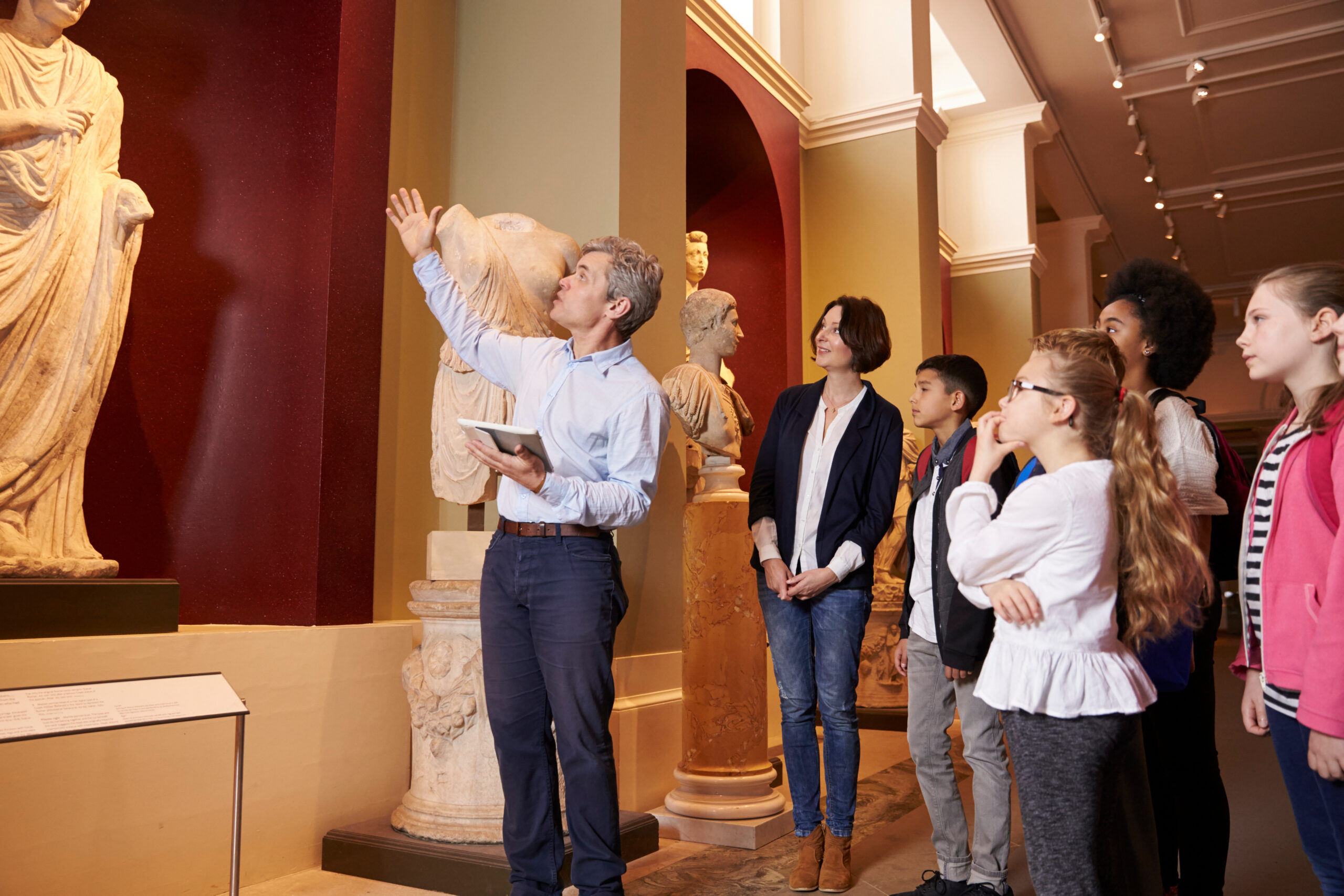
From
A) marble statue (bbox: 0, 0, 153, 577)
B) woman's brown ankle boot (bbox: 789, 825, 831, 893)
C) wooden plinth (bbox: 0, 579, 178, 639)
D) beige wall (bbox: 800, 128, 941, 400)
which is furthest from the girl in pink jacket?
beige wall (bbox: 800, 128, 941, 400)

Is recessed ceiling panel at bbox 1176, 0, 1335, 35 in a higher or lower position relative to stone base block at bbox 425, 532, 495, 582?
higher

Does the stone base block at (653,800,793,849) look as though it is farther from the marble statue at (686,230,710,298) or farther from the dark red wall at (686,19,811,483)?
the dark red wall at (686,19,811,483)

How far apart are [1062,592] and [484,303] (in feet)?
6.32

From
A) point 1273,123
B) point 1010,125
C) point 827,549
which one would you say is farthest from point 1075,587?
point 1273,123

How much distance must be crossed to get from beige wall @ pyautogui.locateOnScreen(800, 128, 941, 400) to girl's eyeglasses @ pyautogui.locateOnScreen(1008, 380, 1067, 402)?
508 centimetres

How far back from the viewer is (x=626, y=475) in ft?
7.38

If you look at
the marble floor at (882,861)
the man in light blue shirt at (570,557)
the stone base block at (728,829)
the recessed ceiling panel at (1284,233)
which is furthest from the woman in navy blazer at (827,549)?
the recessed ceiling panel at (1284,233)

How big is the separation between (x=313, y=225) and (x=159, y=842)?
2.06 metres

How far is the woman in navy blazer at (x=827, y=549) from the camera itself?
287 cm

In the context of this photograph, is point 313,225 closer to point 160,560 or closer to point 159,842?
point 160,560

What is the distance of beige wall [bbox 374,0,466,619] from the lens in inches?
151

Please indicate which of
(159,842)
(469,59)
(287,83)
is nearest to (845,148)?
(469,59)

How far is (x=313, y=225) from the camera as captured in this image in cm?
354

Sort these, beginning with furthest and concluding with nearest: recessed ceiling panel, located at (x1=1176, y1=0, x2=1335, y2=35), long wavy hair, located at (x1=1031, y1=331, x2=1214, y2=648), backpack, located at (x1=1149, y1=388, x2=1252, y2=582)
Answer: recessed ceiling panel, located at (x1=1176, y1=0, x2=1335, y2=35) < backpack, located at (x1=1149, y1=388, x2=1252, y2=582) < long wavy hair, located at (x1=1031, y1=331, x2=1214, y2=648)
